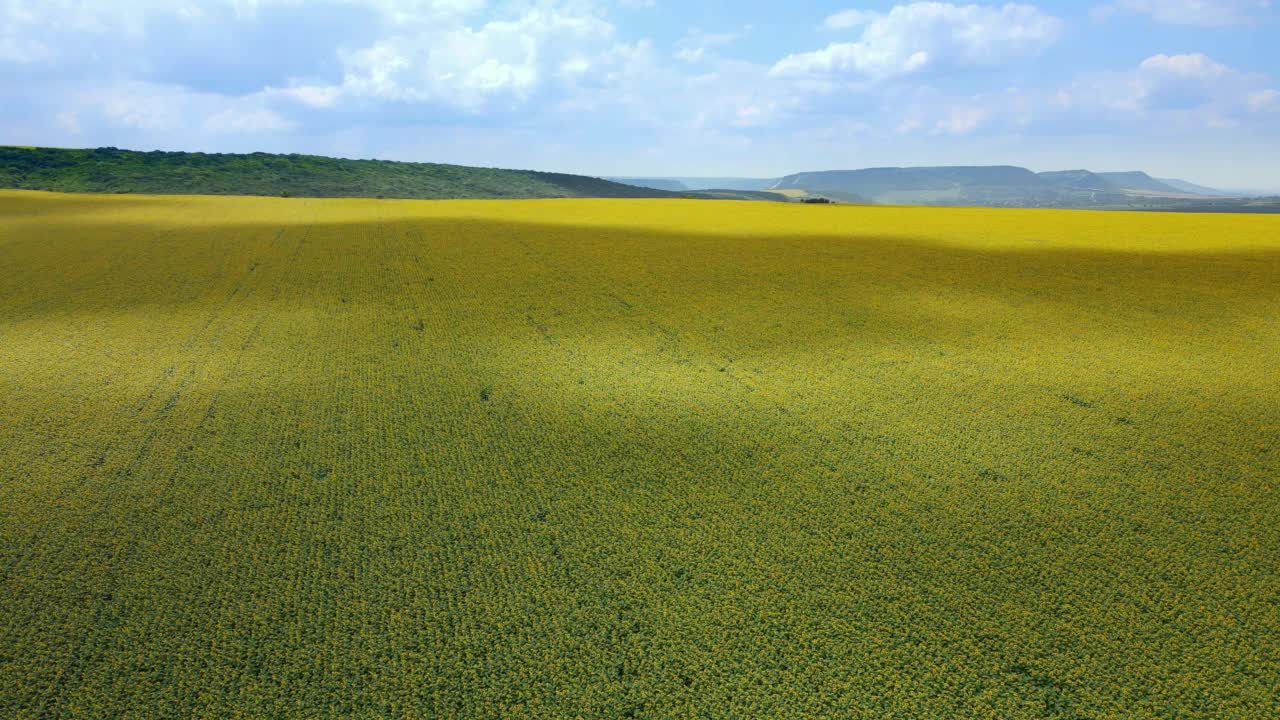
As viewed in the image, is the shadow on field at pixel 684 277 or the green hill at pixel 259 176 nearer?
the shadow on field at pixel 684 277

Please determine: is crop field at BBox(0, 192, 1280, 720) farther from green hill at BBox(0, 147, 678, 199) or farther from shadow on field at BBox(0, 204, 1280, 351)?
green hill at BBox(0, 147, 678, 199)

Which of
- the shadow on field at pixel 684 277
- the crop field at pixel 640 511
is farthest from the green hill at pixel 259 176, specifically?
the crop field at pixel 640 511

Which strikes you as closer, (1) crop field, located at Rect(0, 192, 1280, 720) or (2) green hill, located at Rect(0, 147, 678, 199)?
(1) crop field, located at Rect(0, 192, 1280, 720)

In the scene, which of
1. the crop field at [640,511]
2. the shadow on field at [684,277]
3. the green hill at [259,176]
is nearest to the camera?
the crop field at [640,511]

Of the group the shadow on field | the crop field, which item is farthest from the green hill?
the crop field

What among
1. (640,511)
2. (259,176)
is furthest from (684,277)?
(259,176)

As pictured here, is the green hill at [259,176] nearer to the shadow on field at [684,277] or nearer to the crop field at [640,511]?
the shadow on field at [684,277]

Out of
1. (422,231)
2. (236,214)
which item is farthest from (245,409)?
(236,214)
